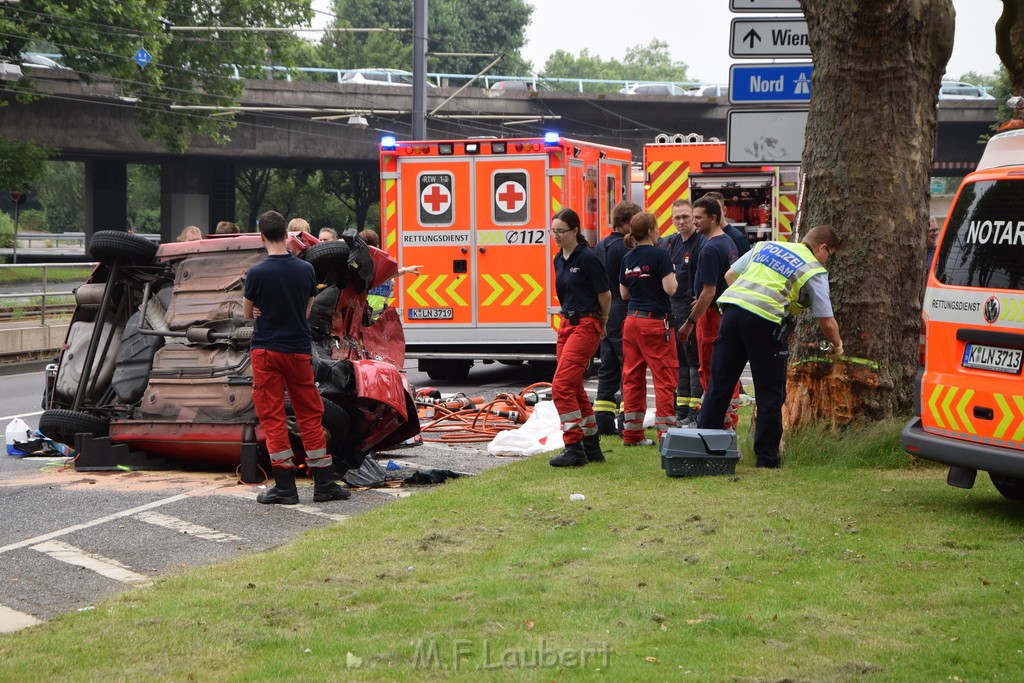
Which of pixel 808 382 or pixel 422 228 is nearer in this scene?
Result: pixel 808 382

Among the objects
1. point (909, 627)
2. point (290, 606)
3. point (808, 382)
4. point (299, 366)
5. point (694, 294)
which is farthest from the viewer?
point (694, 294)

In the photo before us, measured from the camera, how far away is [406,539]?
7.18 meters

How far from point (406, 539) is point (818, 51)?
4.86 metres

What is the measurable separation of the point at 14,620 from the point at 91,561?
1.16 m

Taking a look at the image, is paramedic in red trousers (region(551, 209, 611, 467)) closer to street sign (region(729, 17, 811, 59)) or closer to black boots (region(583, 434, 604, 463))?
black boots (region(583, 434, 604, 463))

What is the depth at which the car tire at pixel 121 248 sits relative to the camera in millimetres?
10250

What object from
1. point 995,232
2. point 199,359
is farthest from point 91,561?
point 995,232

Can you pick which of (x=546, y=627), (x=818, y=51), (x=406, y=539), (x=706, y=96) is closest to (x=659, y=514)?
(x=406, y=539)

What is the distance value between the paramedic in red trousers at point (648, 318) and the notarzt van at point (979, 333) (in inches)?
118

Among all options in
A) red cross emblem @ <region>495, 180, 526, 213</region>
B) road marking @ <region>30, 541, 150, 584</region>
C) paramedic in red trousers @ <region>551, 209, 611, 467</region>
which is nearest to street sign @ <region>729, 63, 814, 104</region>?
paramedic in red trousers @ <region>551, 209, 611, 467</region>

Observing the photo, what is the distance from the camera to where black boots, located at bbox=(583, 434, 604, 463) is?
32.3 feet

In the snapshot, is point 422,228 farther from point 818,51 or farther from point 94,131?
point 94,131

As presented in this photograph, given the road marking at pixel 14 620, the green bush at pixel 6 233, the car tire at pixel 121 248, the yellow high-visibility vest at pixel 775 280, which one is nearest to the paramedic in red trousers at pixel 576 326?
the yellow high-visibility vest at pixel 775 280

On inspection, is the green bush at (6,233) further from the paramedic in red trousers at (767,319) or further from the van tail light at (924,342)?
the van tail light at (924,342)
